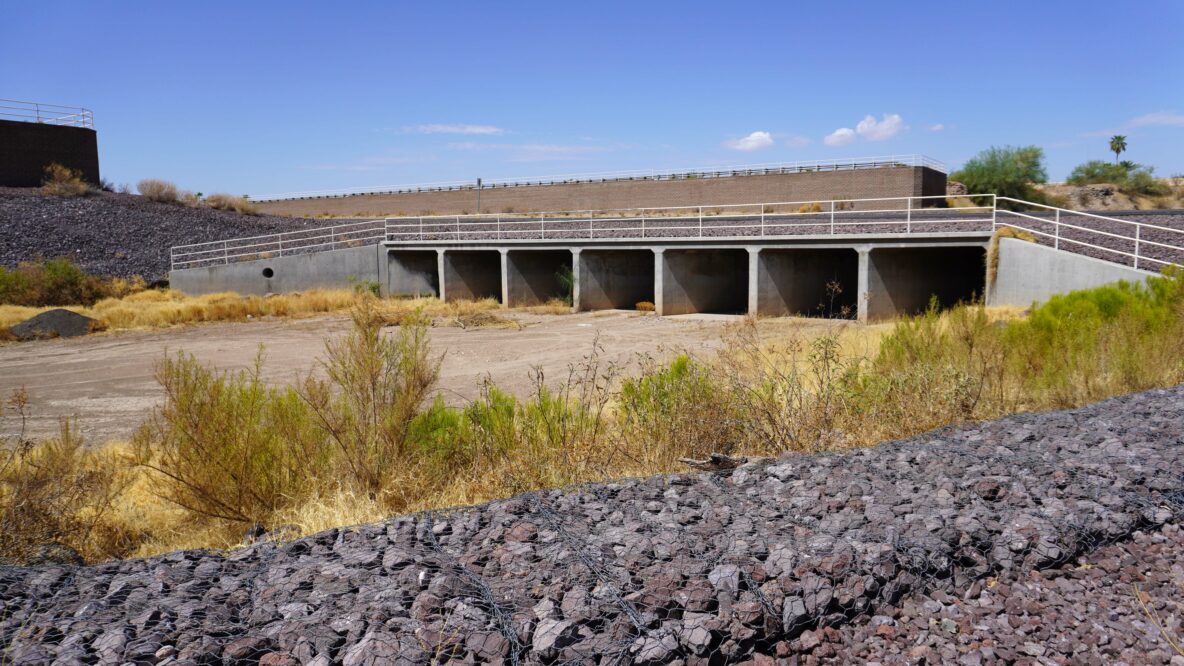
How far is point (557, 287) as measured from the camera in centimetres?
3516

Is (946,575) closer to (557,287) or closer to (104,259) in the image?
(557,287)

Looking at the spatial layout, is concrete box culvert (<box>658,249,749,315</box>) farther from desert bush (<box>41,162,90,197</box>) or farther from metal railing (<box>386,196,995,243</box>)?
desert bush (<box>41,162,90,197</box>)

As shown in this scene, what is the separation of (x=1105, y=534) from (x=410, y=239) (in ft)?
111

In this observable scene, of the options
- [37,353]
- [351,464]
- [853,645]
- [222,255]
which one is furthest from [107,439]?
[222,255]

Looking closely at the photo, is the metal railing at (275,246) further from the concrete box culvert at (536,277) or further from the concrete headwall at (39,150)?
the concrete headwall at (39,150)

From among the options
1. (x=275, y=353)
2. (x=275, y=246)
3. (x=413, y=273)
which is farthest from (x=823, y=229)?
(x=275, y=246)

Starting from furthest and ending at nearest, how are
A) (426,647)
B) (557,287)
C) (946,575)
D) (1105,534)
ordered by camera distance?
(557,287)
(1105,534)
(946,575)
(426,647)

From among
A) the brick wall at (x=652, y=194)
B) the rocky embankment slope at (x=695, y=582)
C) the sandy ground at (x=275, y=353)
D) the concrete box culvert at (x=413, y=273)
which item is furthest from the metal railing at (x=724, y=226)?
the rocky embankment slope at (x=695, y=582)

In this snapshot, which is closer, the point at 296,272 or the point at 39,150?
the point at 296,272

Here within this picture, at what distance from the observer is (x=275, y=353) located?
22.0m

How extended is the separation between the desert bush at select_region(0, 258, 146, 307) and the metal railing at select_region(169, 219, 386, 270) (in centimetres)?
458

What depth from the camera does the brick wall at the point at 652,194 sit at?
168ft

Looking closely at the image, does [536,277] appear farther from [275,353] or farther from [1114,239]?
[1114,239]

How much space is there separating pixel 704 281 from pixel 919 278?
7.46 meters
